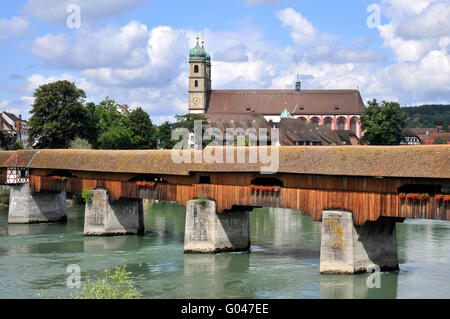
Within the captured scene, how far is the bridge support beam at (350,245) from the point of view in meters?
23.8

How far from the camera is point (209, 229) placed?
29.0 m

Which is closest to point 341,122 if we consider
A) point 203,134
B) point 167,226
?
point 203,134

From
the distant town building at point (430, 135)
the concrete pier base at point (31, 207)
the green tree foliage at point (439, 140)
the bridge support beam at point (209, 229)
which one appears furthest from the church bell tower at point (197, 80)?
the bridge support beam at point (209, 229)

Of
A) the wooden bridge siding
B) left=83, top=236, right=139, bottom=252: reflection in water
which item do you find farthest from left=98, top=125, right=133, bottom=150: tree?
the wooden bridge siding

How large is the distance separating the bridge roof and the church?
7160 cm

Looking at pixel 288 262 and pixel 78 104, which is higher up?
pixel 78 104

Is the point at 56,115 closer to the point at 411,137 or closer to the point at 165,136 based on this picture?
the point at 165,136

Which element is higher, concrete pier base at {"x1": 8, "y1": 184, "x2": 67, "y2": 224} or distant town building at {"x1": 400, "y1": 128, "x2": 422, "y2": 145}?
distant town building at {"x1": 400, "y1": 128, "x2": 422, "y2": 145}

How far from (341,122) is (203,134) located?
39456mm

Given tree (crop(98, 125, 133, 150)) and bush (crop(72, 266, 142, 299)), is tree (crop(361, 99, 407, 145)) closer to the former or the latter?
tree (crop(98, 125, 133, 150))

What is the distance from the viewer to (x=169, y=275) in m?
25.3

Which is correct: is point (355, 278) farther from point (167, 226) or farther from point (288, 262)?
point (167, 226)

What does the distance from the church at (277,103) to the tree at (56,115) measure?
52006mm

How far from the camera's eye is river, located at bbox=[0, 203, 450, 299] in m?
22.8
